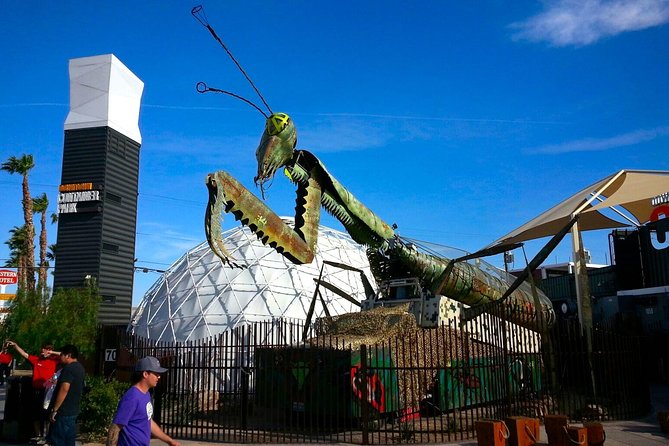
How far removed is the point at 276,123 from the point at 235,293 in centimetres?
1687

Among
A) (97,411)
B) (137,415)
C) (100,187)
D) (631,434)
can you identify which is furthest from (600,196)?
(100,187)

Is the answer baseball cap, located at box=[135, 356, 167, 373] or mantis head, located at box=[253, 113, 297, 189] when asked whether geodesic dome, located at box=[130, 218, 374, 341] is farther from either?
baseball cap, located at box=[135, 356, 167, 373]

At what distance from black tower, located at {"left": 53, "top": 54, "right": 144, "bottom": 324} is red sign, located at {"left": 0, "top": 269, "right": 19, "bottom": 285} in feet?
37.8

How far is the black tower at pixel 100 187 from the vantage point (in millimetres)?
27859

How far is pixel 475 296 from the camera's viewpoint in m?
13.6

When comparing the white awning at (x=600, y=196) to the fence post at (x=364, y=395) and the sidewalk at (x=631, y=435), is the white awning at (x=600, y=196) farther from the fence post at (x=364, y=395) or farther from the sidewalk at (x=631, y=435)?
the fence post at (x=364, y=395)

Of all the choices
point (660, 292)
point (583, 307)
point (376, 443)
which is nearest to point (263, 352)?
point (376, 443)

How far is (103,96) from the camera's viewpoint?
2964cm

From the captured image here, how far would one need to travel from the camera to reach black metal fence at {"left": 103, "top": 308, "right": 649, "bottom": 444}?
32.4 ft

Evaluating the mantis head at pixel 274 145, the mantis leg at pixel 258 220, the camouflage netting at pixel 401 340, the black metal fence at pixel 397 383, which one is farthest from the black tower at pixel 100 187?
the mantis head at pixel 274 145

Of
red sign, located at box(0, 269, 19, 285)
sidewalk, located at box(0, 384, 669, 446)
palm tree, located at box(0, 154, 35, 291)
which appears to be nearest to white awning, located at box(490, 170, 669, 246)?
sidewalk, located at box(0, 384, 669, 446)

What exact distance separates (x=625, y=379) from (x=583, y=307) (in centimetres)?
166

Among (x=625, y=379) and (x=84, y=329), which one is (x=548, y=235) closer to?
(x=625, y=379)

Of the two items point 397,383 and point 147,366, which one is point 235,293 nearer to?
point 397,383
